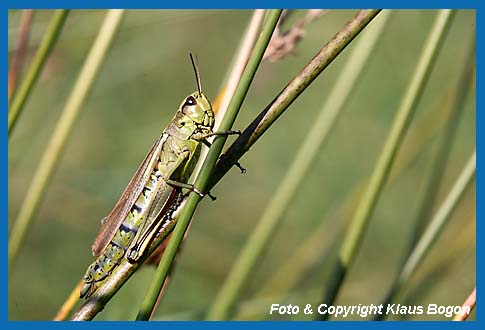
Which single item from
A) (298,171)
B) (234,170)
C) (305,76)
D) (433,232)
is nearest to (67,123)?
(298,171)

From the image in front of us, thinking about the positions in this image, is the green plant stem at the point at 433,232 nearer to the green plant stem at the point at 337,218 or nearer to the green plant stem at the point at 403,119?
the green plant stem at the point at 403,119

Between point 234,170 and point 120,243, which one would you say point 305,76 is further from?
point 234,170

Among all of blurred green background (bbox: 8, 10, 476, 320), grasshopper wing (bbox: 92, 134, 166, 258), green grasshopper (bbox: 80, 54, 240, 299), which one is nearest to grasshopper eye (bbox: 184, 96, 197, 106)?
green grasshopper (bbox: 80, 54, 240, 299)

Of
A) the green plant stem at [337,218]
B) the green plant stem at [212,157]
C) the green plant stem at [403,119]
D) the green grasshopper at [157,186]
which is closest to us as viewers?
the green plant stem at [212,157]

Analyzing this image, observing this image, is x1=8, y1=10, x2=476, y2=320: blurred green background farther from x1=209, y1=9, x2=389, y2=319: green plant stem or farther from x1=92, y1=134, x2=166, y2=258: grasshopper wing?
x1=92, y1=134, x2=166, y2=258: grasshopper wing

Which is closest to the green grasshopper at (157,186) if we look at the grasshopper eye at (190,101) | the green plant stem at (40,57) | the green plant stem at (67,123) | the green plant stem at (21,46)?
the grasshopper eye at (190,101)
